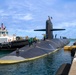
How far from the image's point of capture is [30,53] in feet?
89.0

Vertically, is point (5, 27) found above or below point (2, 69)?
above

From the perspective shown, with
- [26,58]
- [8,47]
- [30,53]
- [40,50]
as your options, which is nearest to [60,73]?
[26,58]

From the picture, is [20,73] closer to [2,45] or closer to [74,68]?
[74,68]

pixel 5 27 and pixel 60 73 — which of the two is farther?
pixel 5 27

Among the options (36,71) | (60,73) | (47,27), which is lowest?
(36,71)

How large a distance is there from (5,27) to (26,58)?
27.5 m

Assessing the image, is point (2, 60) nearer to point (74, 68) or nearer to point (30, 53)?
point (30, 53)

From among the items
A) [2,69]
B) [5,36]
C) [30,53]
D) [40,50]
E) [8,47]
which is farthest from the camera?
[5,36]

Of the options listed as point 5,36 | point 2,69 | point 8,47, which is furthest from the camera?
point 5,36

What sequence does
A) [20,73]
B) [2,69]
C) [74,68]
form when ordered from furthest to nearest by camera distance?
[2,69], [20,73], [74,68]

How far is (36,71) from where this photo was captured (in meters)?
19.0

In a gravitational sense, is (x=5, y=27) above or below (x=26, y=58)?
above

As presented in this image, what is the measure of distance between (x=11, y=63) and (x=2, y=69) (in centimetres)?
283

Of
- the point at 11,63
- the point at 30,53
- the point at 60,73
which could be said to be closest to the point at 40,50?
the point at 30,53
